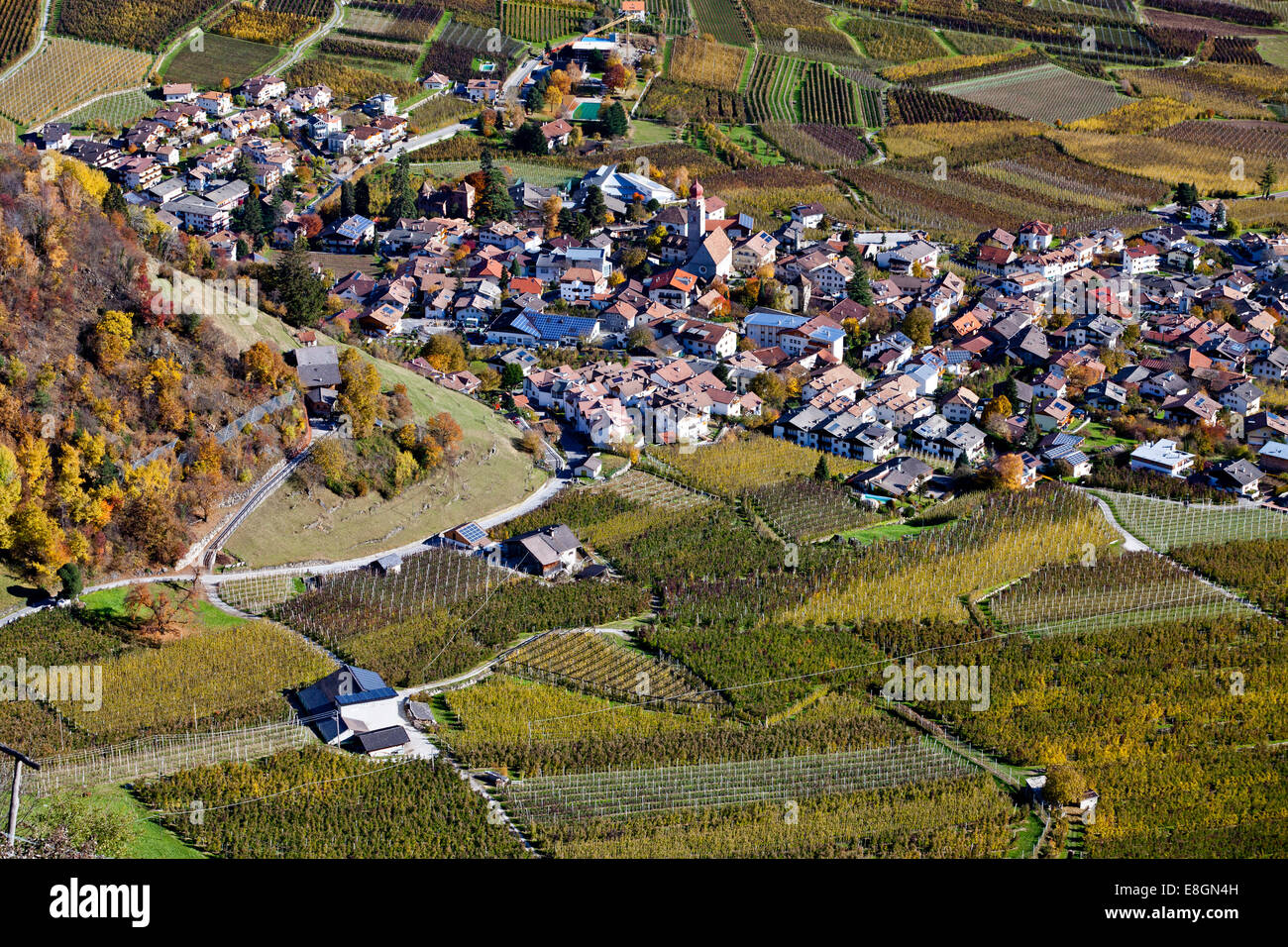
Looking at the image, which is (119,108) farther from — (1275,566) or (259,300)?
(1275,566)

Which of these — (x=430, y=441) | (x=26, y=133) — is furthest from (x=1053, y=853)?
(x=26, y=133)

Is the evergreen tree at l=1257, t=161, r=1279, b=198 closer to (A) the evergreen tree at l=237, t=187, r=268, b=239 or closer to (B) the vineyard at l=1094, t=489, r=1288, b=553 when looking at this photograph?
(B) the vineyard at l=1094, t=489, r=1288, b=553

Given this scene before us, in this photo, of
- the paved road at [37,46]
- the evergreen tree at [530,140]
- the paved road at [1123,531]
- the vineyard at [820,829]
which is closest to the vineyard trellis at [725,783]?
the vineyard at [820,829]

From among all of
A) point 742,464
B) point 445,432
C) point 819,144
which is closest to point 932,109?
point 819,144

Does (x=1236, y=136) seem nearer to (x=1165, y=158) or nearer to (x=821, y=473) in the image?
(x=1165, y=158)

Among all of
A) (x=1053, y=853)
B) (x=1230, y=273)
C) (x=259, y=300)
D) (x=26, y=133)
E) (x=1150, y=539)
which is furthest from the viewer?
(x=26, y=133)

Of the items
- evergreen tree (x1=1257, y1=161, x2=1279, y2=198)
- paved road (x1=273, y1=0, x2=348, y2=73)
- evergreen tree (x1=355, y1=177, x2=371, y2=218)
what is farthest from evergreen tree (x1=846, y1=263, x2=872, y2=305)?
paved road (x1=273, y1=0, x2=348, y2=73)
